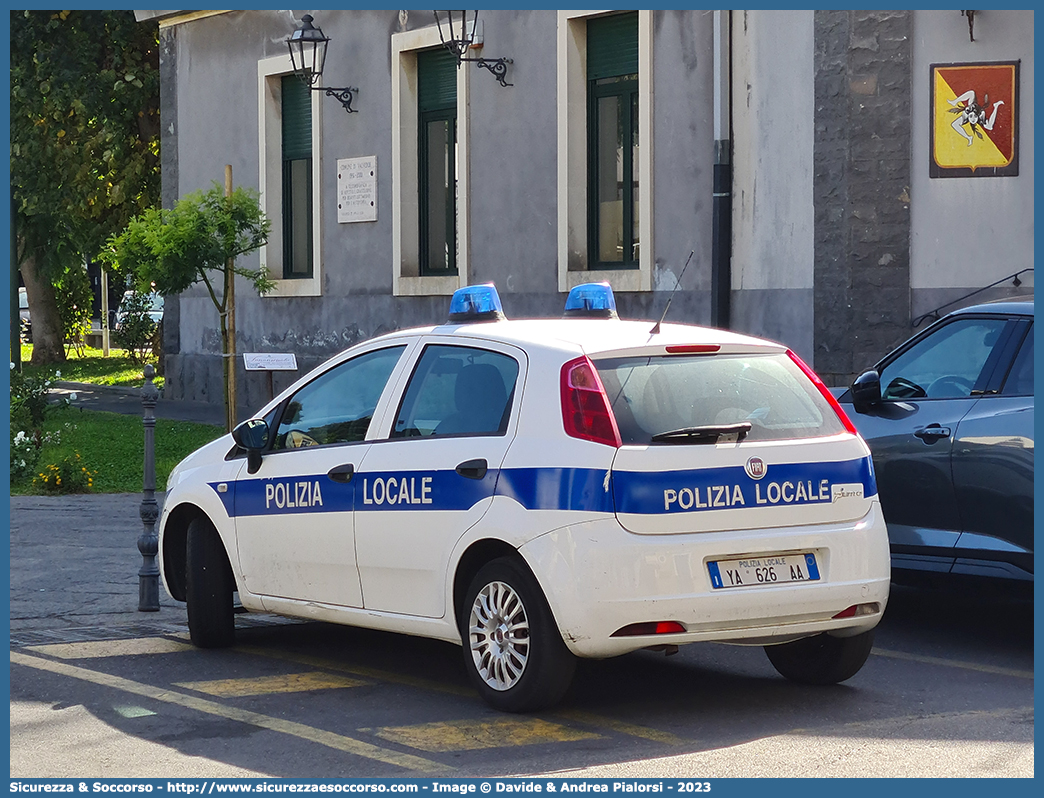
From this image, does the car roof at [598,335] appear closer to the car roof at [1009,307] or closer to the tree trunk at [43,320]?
the car roof at [1009,307]

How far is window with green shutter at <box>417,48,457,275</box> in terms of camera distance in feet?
65.1

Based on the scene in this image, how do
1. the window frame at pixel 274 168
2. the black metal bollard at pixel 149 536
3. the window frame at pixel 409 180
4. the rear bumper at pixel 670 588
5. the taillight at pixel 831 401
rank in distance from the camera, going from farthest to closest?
the window frame at pixel 274 168, the window frame at pixel 409 180, the black metal bollard at pixel 149 536, the taillight at pixel 831 401, the rear bumper at pixel 670 588

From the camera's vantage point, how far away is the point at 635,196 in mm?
17469

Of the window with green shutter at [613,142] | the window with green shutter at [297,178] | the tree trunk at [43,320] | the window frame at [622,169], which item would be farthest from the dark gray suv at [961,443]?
the tree trunk at [43,320]

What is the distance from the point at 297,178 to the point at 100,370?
13.5m

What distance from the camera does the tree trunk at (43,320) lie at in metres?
36.5

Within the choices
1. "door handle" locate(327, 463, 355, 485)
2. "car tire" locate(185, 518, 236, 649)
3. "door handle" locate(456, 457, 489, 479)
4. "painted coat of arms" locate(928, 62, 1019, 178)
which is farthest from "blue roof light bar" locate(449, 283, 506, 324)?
"painted coat of arms" locate(928, 62, 1019, 178)

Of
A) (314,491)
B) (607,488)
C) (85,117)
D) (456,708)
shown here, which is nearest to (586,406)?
(607,488)

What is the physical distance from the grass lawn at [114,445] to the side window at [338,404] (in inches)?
314

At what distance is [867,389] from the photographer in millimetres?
8625

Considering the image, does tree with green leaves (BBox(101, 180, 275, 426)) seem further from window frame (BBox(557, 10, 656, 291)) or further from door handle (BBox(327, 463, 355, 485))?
door handle (BBox(327, 463, 355, 485))

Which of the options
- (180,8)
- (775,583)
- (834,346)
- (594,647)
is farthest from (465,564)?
(180,8)

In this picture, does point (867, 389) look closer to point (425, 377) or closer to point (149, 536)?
Result: point (425, 377)

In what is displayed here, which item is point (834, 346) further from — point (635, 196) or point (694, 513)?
point (694, 513)
